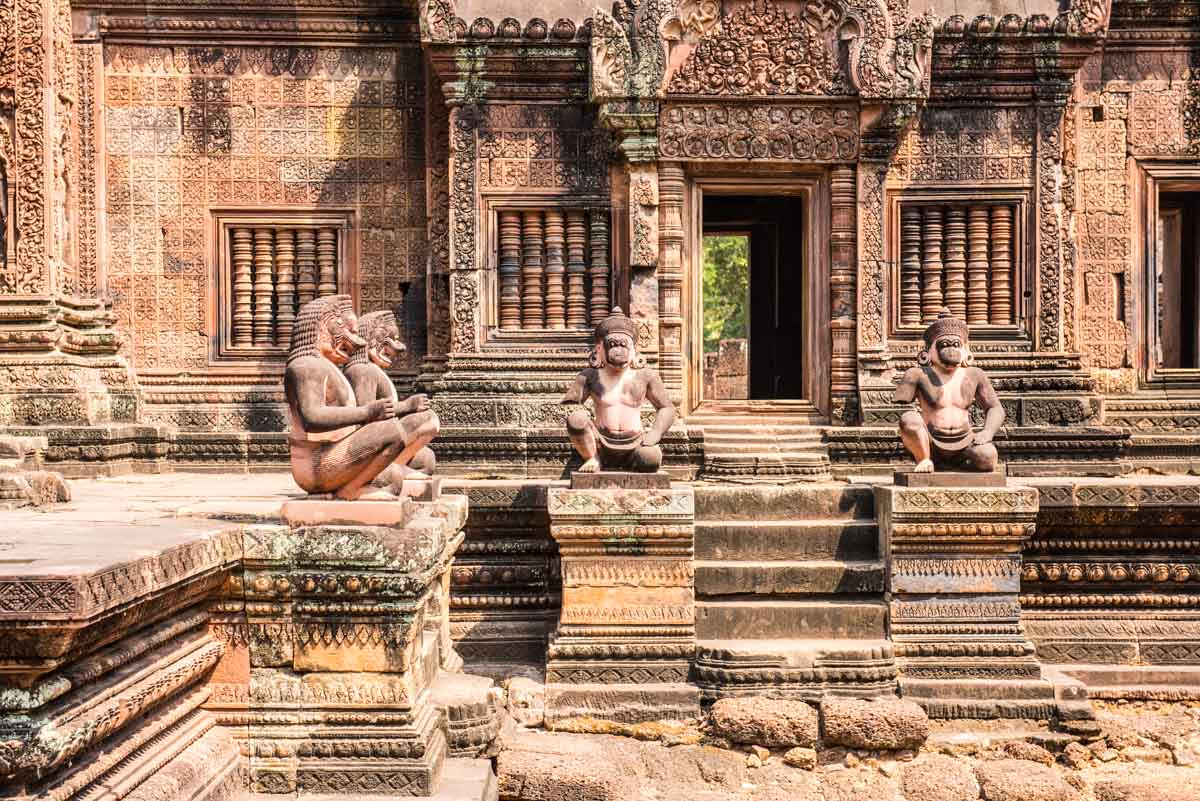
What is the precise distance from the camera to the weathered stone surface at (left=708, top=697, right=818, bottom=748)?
628 centimetres

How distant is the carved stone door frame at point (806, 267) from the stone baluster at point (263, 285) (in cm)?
336

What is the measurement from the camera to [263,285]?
33.2ft

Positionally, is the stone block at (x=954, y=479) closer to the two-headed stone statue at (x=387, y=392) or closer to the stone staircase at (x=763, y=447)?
the stone staircase at (x=763, y=447)

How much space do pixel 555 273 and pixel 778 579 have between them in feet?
10.8

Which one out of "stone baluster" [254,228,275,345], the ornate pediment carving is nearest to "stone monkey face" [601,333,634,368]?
the ornate pediment carving

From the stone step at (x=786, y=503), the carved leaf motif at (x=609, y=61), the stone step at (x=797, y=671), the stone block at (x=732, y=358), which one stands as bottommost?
the stone step at (x=797, y=671)

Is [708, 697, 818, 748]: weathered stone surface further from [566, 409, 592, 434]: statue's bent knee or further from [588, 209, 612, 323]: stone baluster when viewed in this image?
[588, 209, 612, 323]: stone baluster

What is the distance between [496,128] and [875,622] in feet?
15.5

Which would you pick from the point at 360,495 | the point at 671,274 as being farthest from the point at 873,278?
the point at 360,495

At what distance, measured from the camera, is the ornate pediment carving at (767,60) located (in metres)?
9.27

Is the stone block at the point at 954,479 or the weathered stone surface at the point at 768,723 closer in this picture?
the weathered stone surface at the point at 768,723

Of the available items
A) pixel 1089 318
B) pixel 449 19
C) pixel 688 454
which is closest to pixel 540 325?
pixel 688 454

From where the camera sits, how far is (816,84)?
30.4ft

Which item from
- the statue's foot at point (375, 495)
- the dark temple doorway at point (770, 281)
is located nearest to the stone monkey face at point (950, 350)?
the statue's foot at point (375, 495)
